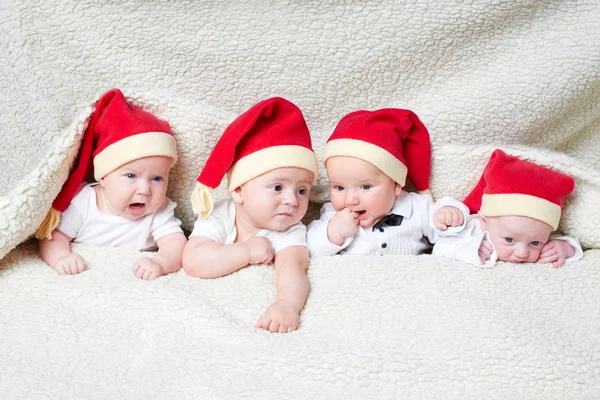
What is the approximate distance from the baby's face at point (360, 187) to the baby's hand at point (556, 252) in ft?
1.18

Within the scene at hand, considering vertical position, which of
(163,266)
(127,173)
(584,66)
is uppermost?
(584,66)

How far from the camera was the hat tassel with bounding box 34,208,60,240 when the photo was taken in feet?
4.82

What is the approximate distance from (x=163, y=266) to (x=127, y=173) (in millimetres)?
216

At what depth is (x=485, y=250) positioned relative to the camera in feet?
4.97

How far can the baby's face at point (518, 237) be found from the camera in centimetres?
148

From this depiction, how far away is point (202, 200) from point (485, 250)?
0.64m

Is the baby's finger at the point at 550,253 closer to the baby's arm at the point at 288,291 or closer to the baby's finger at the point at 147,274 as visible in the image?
the baby's arm at the point at 288,291

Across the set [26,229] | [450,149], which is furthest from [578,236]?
[26,229]

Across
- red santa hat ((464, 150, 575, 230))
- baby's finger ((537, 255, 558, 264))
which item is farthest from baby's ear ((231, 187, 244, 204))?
baby's finger ((537, 255, 558, 264))

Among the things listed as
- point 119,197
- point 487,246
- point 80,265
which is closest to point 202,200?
point 119,197

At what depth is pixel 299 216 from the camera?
148cm

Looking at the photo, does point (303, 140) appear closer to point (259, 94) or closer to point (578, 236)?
point (259, 94)

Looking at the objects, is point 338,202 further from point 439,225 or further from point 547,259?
point 547,259

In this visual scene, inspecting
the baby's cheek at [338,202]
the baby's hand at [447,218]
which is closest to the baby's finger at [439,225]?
the baby's hand at [447,218]
